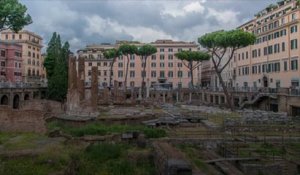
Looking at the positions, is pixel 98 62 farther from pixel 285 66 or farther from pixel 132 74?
pixel 285 66

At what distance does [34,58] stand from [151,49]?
38.2m

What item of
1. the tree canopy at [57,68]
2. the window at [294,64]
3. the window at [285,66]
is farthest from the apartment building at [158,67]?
the window at [294,64]

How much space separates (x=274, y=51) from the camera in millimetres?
62406

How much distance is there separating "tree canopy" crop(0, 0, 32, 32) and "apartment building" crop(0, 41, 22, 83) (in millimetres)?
45988

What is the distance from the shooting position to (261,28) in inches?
2717

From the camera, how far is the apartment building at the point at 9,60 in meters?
86.1

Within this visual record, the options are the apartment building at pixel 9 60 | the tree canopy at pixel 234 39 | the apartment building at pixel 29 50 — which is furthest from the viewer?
the apartment building at pixel 29 50

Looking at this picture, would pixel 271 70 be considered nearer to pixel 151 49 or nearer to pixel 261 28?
pixel 261 28

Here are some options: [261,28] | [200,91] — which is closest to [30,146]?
[261,28]

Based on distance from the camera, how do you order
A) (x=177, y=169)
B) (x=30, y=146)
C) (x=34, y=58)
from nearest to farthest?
(x=177, y=169) → (x=30, y=146) → (x=34, y=58)

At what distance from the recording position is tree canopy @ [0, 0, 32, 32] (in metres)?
40.2

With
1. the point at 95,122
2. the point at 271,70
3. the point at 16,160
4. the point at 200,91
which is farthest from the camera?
the point at 200,91

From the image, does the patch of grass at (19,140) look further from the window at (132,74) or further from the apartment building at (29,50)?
the window at (132,74)

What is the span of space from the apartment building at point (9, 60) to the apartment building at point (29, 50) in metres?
6.67
